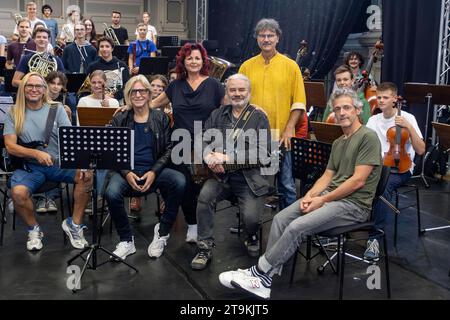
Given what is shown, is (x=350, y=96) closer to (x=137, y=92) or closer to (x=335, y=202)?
(x=335, y=202)

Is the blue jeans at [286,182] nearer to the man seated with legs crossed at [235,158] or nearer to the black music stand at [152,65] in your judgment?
the man seated with legs crossed at [235,158]

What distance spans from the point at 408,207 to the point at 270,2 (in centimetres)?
717

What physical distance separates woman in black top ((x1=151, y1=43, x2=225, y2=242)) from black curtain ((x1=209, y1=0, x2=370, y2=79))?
563 cm

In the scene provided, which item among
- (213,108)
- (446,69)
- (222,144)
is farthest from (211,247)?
(446,69)

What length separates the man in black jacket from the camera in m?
4.46

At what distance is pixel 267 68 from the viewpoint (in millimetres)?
4797

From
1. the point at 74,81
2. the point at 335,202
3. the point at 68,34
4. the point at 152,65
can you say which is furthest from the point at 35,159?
the point at 68,34

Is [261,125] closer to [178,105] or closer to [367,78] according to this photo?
[178,105]

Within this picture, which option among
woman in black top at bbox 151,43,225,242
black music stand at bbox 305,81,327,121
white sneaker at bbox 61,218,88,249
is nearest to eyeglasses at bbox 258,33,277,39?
woman in black top at bbox 151,43,225,242

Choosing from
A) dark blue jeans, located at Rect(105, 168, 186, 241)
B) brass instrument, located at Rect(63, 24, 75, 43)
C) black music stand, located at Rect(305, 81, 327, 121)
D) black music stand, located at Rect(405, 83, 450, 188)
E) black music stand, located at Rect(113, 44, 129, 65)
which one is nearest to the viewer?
dark blue jeans, located at Rect(105, 168, 186, 241)

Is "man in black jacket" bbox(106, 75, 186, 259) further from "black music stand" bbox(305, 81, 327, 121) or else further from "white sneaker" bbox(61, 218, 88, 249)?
"black music stand" bbox(305, 81, 327, 121)

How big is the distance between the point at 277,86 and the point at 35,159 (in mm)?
1996

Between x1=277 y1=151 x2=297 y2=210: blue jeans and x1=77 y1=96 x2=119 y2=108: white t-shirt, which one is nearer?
x1=277 y1=151 x2=297 y2=210: blue jeans

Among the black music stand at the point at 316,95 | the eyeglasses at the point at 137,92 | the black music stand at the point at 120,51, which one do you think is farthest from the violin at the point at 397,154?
the black music stand at the point at 120,51
